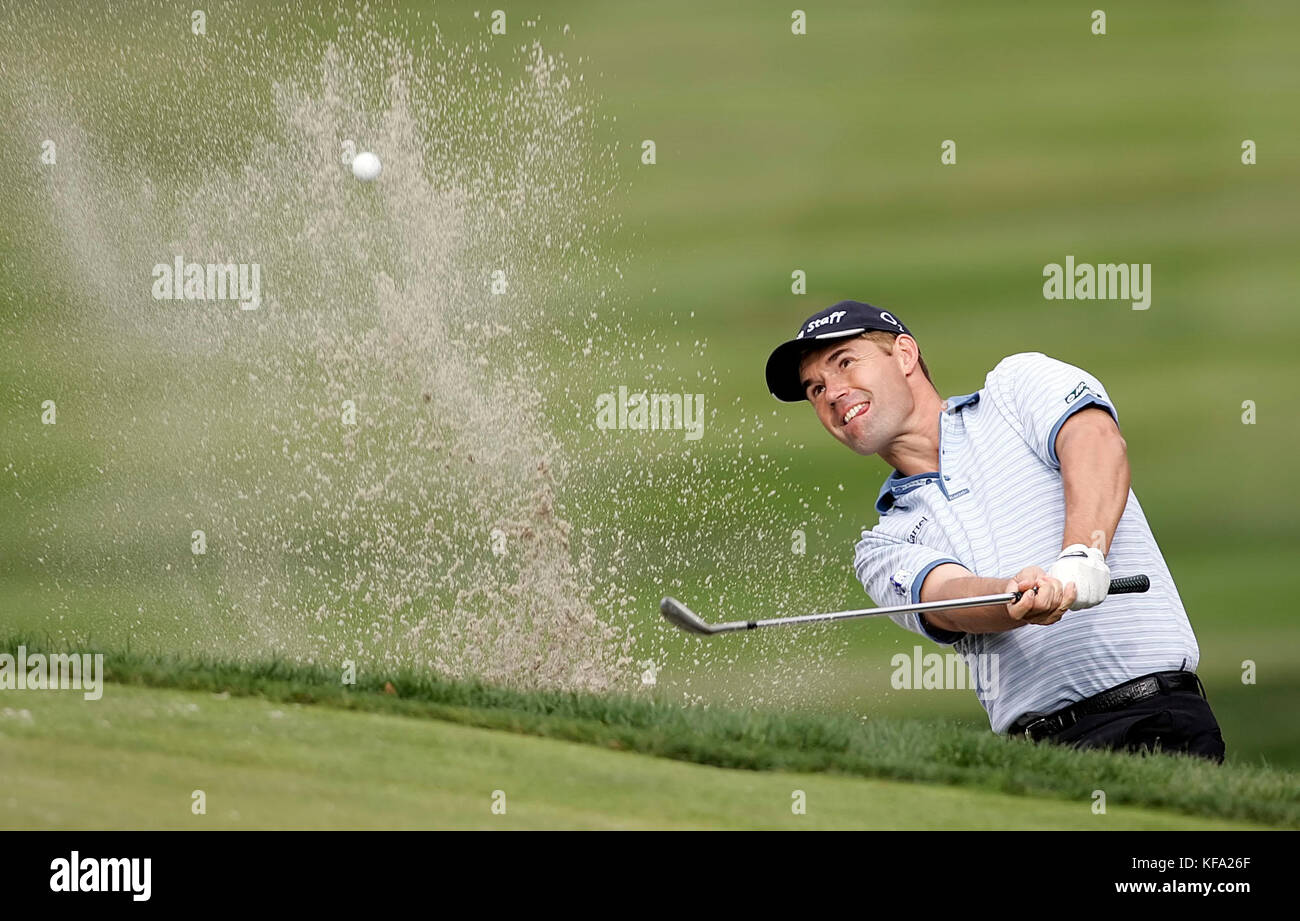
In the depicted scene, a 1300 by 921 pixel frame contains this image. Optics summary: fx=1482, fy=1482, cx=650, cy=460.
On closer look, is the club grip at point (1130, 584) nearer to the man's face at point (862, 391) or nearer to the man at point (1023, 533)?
the man at point (1023, 533)

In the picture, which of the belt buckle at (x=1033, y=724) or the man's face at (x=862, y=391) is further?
the man's face at (x=862, y=391)

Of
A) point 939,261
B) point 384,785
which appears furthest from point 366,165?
point 384,785

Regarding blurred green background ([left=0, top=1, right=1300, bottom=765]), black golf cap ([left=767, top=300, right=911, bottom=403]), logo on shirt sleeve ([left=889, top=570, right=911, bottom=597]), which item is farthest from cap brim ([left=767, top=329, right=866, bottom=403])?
blurred green background ([left=0, top=1, right=1300, bottom=765])

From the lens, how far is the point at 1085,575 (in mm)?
2092

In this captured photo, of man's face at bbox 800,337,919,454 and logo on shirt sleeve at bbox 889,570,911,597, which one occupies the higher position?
man's face at bbox 800,337,919,454

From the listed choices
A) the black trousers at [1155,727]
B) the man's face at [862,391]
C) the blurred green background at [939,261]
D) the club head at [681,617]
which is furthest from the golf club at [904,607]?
the blurred green background at [939,261]

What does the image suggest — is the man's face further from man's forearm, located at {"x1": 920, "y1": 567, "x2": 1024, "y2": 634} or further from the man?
man's forearm, located at {"x1": 920, "y1": 567, "x2": 1024, "y2": 634}

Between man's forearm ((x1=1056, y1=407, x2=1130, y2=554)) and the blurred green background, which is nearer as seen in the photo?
man's forearm ((x1=1056, y1=407, x2=1130, y2=554))

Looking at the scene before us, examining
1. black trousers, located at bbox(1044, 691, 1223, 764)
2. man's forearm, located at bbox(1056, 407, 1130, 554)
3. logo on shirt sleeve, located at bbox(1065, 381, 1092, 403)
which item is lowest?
black trousers, located at bbox(1044, 691, 1223, 764)

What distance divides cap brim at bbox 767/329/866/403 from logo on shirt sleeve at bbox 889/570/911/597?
366 millimetres

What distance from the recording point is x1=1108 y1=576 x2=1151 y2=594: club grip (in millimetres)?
2182

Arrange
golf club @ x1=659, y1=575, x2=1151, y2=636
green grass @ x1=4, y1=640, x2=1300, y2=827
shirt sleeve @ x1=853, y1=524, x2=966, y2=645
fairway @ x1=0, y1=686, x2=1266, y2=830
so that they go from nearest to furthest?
fairway @ x1=0, y1=686, x2=1266, y2=830 → green grass @ x1=4, y1=640, x2=1300, y2=827 → golf club @ x1=659, y1=575, x2=1151, y2=636 → shirt sleeve @ x1=853, y1=524, x2=966, y2=645

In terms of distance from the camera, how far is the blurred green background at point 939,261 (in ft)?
14.6

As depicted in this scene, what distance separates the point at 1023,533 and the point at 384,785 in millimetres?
1094
